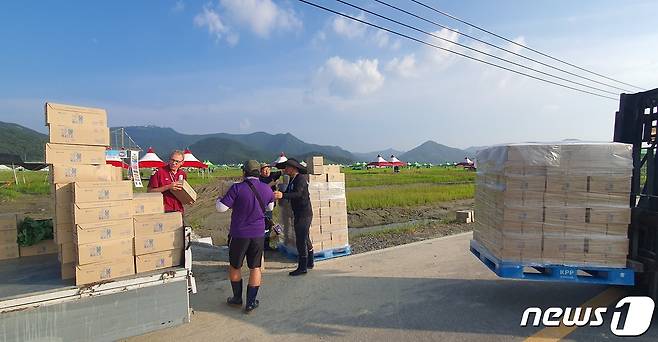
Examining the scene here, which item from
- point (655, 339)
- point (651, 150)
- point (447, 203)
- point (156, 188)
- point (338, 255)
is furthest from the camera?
point (447, 203)

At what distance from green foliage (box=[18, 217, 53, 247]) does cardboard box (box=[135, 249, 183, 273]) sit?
69.0 inches

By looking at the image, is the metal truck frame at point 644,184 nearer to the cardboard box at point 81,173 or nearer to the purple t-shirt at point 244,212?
the purple t-shirt at point 244,212

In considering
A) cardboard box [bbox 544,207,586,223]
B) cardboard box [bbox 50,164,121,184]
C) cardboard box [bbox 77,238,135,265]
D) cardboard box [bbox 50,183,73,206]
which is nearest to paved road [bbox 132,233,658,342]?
cardboard box [bbox 77,238,135,265]

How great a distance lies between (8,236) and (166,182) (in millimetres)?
1805

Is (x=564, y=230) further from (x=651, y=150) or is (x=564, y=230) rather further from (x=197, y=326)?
(x=197, y=326)

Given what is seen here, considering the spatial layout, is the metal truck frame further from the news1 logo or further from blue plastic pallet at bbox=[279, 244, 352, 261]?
blue plastic pallet at bbox=[279, 244, 352, 261]

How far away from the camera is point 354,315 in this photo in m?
4.24

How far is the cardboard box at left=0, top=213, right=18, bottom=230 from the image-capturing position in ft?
13.8

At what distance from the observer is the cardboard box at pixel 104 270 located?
11.0 feet

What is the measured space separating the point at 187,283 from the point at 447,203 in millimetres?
16123

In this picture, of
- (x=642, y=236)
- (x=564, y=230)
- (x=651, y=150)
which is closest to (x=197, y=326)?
(x=564, y=230)

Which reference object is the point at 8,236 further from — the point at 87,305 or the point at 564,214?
Answer: the point at 564,214

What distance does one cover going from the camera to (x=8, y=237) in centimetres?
434

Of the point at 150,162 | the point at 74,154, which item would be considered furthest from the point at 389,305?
the point at 150,162
